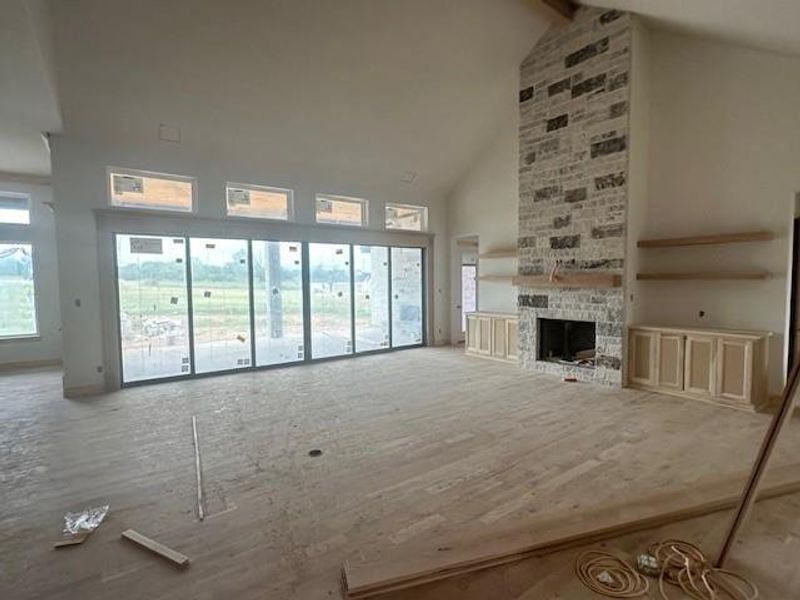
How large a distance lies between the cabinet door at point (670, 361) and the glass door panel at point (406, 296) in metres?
4.85

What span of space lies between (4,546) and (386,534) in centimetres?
226

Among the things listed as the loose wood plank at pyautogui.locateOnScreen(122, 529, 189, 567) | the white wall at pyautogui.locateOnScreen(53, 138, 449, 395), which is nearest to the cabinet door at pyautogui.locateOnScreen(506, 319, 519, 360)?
the white wall at pyautogui.locateOnScreen(53, 138, 449, 395)

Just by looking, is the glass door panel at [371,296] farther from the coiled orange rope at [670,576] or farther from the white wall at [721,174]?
the coiled orange rope at [670,576]

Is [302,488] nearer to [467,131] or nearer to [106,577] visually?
[106,577]

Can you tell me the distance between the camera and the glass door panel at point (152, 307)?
5950 mm

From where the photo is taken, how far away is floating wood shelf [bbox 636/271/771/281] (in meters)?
4.91

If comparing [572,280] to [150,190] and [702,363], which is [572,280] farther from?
[150,190]

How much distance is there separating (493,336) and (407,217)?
10.5ft

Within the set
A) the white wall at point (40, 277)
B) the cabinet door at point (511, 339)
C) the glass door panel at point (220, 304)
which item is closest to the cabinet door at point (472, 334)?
the cabinet door at point (511, 339)

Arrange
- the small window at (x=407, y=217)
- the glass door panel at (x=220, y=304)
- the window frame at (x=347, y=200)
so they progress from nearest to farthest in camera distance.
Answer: the glass door panel at (x=220, y=304) → the window frame at (x=347, y=200) → the small window at (x=407, y=217)

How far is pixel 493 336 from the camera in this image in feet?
25.1

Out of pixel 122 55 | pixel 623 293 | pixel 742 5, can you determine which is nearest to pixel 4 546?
pixel 122 55

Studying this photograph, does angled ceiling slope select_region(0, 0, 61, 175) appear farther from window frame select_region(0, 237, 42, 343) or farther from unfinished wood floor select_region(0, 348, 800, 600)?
unfinished wood floor select_region(0, 348, 800, 600)

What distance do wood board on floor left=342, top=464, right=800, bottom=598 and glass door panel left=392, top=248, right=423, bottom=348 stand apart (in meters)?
6.34
